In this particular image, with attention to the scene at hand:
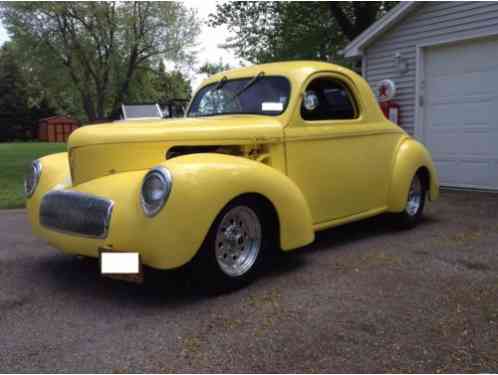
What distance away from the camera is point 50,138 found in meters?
48.4

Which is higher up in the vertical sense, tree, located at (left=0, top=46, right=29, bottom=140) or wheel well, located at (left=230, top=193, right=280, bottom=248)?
tree, located at (left=0, top=46, right=29, bottom=140)

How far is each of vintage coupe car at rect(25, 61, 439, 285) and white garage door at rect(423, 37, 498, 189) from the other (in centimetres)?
367

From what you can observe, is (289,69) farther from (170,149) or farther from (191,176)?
(191,176)

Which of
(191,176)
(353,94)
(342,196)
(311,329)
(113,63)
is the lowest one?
(311,329)

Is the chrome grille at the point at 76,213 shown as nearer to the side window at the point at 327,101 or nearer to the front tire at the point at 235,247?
the front tire at the point at 235,247

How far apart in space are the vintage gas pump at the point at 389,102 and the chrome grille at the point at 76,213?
24.6 ft

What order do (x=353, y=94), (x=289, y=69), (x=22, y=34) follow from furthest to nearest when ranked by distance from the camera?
1. (x=22, y=34)
2. (x=353, y=94)
3. (x=289, y=69)

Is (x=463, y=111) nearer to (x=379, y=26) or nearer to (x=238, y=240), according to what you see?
(x=379, y=26)

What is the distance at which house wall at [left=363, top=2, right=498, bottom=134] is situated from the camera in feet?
27.8

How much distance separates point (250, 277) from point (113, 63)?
86.2ft

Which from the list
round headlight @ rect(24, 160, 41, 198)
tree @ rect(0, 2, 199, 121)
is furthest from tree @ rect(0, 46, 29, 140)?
round headlight @ rect(24, 160, 41, 198)

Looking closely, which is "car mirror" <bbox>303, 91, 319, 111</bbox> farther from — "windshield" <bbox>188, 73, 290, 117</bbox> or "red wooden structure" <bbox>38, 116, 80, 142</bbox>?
"red wooden structure" <bbox>38, 116, 80, 142</bbox>

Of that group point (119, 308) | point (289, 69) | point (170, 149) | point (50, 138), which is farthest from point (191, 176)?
point (50, 138)

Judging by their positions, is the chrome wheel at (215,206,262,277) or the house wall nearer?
the chrome wheel at (215,206,262,277)
